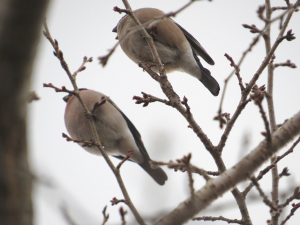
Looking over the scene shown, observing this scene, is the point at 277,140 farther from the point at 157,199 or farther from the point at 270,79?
the point at 270,79

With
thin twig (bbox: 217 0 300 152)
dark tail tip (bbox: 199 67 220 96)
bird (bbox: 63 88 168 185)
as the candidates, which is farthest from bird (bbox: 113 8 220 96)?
thin twig (bbox: 217 0 300 152)

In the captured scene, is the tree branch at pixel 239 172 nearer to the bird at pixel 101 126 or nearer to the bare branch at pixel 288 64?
the bare branch at pixel 288 64

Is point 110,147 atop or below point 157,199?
atop

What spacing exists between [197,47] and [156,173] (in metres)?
1.86

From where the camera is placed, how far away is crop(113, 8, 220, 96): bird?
12.9 feet

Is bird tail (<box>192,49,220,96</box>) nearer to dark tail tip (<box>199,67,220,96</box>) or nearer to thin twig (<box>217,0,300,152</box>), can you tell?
dark tail tip (<box>199,67,220,96</box>)

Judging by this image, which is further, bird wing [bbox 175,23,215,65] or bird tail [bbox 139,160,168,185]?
bird tail [bbox 139,160,168,185]

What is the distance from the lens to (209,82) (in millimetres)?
4383

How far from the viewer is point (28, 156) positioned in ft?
3.61

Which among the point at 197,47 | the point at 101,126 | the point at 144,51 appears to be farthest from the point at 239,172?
the point at 197,47

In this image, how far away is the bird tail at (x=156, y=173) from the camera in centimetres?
497

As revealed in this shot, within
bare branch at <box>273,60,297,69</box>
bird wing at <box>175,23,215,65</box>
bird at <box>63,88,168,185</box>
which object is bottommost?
bare branch at <box>273,60,297,69</box>

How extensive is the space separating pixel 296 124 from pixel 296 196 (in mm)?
1119

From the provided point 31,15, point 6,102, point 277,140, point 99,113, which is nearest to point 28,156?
point 6,102
